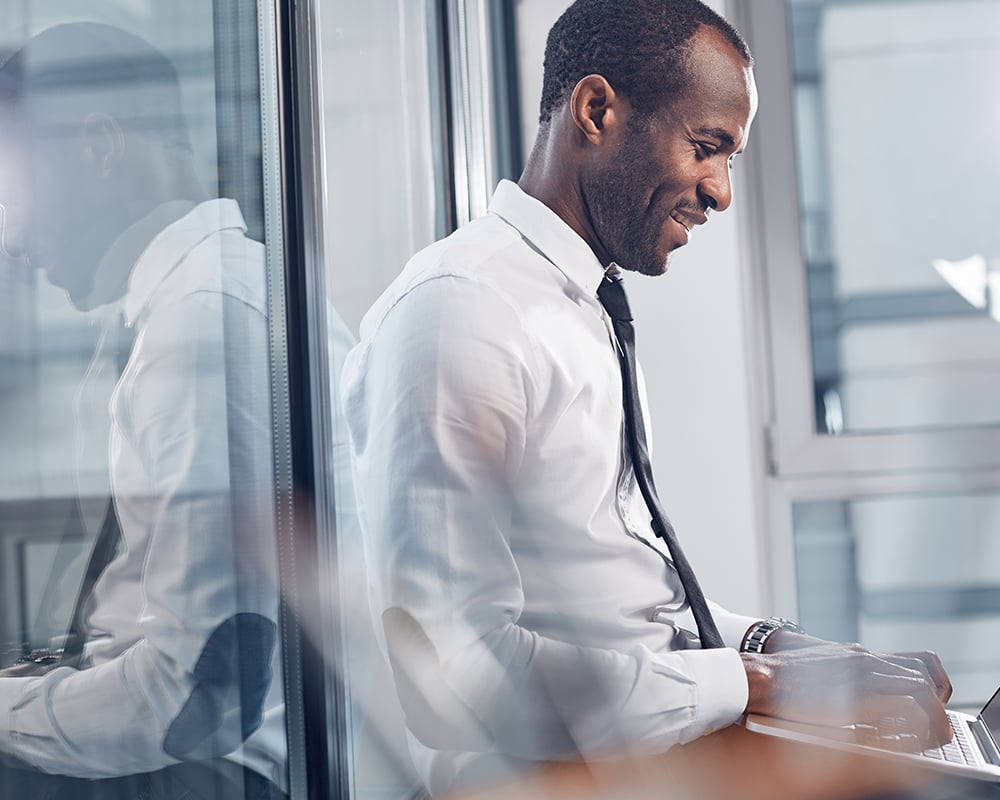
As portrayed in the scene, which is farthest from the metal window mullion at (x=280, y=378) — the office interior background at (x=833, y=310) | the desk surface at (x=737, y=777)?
the office interior background at (x=833, y=310)

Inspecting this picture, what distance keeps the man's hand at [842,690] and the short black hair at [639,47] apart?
56cm

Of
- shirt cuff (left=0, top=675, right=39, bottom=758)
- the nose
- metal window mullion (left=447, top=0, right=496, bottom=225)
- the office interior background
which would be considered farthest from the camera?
the office interior background

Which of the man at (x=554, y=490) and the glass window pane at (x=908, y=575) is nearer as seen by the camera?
the man at (x=554, y=490)

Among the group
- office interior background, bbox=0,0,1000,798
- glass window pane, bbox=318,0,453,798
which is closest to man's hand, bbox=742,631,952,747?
glass window pane, bbox=318,0,453,798

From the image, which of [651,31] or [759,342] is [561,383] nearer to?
[651,31]

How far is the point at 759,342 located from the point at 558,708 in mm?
1187

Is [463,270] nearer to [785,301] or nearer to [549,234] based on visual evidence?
[549,234]

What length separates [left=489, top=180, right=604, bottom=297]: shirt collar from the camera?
94 centimetres

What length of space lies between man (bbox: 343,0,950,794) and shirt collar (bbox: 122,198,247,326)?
0.65ft

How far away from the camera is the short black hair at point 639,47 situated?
969mm

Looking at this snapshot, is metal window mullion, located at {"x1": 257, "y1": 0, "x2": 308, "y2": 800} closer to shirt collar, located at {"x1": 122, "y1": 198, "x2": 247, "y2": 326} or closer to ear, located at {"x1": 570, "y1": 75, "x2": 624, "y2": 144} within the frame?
shirt collar, located at {"x1": 122, "y1": 198, "x2": 247, "y2": 326}

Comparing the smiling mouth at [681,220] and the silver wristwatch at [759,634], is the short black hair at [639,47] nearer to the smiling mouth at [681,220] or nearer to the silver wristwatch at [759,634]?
the smiling mouth at [681,220]

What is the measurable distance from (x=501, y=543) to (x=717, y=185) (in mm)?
487

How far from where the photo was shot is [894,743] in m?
0.77
